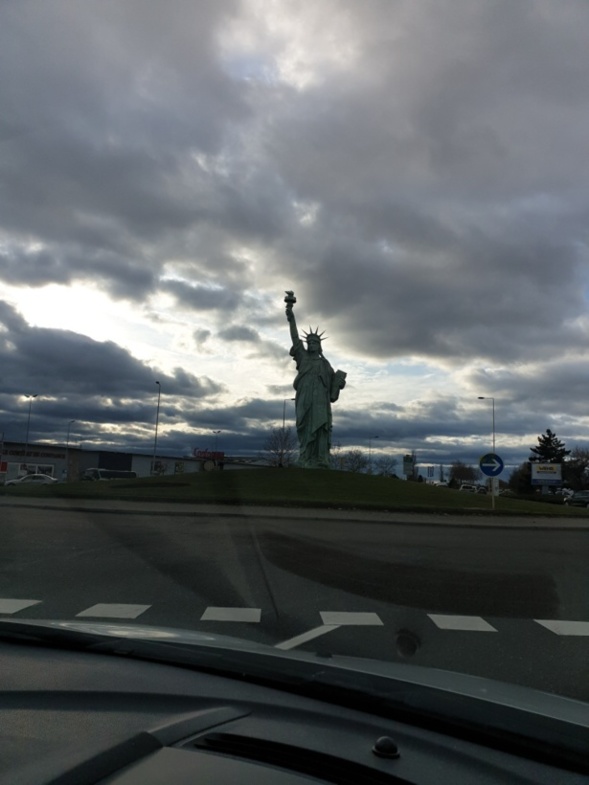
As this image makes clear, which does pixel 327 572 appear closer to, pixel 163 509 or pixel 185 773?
pixel 185 773

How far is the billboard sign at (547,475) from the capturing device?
88.0 m

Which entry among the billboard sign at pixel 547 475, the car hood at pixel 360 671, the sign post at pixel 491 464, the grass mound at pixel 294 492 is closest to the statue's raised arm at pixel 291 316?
the grass mound at pixel 294 492

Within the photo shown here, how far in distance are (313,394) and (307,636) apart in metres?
37.0

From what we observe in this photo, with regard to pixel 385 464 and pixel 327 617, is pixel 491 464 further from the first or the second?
pixel 385 464

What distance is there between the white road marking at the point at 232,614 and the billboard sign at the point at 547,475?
86.4 m

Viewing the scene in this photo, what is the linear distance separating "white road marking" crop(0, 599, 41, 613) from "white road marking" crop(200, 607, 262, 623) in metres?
2.07

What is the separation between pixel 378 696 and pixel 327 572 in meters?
8.44

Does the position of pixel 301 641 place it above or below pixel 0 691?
below

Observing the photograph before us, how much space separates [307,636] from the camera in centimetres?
681

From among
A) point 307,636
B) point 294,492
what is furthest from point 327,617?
point 294,492

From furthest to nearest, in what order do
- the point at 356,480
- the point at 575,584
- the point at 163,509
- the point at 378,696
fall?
the point at 356,480
the point at 163,509
the point at 575,584
the point at 378,696

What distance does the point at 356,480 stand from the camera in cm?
3794

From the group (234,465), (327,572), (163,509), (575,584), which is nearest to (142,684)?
(327,572)

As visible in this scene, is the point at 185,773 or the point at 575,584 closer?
the point at 185,773
